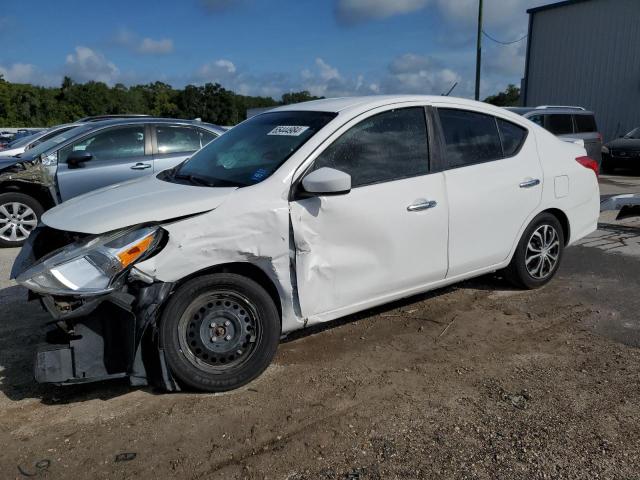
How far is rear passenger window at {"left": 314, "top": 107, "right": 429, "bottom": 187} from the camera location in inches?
144

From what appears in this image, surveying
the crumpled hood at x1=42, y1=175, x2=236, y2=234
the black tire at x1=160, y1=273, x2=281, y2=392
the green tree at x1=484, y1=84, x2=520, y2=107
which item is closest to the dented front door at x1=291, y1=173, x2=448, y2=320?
the black tire at x1=160, y1=273, x2=281, y2=392

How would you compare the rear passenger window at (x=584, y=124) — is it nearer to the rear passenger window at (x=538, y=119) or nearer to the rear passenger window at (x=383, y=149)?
the rear passenger window at (x=538, y=119)

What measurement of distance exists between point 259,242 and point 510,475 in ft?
5.83

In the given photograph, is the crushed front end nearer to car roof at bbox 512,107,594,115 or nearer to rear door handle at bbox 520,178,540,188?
rear door handle at bbox 520,178,540,188

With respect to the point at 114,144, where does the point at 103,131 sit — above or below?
above

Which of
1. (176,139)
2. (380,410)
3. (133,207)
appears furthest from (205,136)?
(380,410)

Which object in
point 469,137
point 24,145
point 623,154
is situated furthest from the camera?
point 623,154

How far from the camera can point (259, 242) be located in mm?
3262

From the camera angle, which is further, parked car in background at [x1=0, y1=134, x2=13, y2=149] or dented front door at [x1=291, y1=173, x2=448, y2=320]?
parked car in background at [x1=0, y1=134, x2=13, y2=149]

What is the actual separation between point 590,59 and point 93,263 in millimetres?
25518

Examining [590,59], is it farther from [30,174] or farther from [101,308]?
[101,308]

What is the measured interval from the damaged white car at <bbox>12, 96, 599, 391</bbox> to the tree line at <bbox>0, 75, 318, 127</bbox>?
5468 cm

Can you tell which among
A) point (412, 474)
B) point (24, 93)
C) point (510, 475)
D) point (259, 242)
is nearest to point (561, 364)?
point (510, 475)

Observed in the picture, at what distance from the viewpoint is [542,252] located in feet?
16.2
